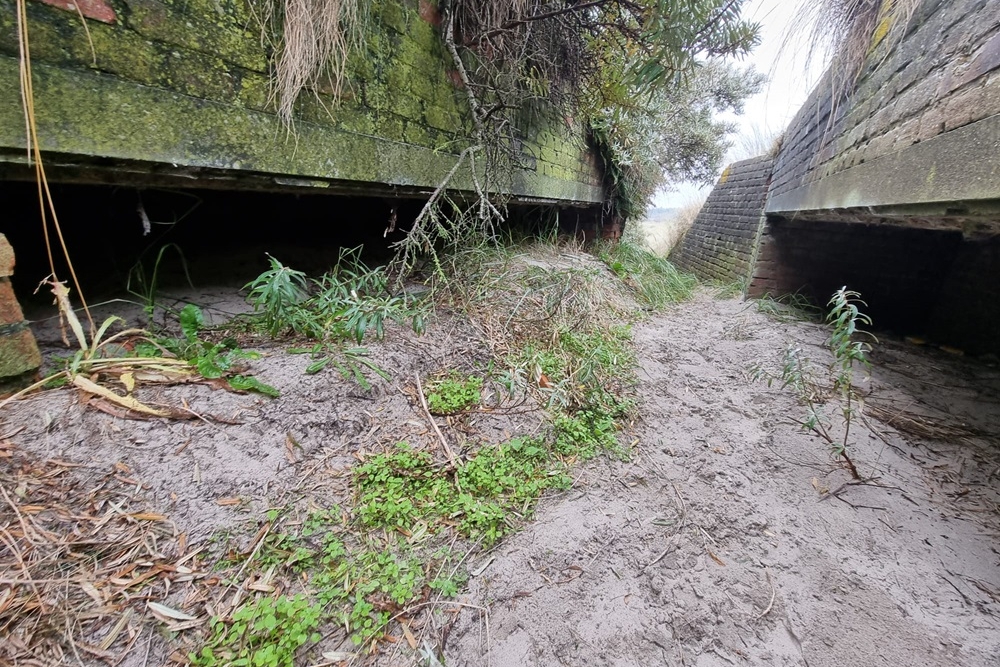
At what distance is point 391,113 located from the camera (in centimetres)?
221

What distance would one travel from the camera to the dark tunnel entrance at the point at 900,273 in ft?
11.4

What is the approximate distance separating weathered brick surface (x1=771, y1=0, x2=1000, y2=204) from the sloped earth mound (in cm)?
158

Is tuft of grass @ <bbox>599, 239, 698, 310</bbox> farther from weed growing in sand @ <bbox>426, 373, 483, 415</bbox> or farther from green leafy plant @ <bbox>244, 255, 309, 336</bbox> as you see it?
green leafy plant @ <bbox>244, 255, 309, 336</bbox>

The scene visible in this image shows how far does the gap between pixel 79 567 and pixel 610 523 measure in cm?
168

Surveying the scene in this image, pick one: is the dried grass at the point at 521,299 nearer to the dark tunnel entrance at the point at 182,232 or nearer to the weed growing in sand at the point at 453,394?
the weed growing in sand at the point at 453,394

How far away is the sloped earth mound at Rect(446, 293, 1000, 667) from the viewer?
3.92ft

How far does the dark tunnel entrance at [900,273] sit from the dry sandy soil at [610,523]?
2.14m

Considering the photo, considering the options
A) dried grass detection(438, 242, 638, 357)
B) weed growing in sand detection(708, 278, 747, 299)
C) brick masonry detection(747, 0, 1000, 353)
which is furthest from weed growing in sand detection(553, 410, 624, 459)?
weed growing in sand detection(708, 278, 747, 299)

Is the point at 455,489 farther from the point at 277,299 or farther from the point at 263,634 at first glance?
the point at 277,299

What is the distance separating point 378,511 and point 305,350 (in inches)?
33.9

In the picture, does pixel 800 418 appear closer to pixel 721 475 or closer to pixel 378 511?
pixel 721 475

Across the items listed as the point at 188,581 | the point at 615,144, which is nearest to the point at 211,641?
the point at 188,581

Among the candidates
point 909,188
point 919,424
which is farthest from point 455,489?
point 919,424

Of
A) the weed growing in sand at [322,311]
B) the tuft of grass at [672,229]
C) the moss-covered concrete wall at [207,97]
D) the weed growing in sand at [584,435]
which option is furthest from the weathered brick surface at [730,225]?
the weed growing in sand at [322,311]
